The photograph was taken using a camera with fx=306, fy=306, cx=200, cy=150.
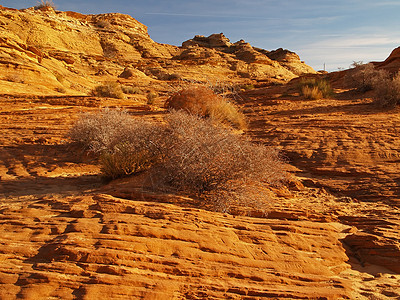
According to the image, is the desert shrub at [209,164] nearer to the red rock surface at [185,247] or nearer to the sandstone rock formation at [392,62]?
the red rock surface at [185,247]

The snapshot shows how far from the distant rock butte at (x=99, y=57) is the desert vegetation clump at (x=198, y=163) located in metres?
12.0

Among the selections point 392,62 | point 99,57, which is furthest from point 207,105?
point 99,57

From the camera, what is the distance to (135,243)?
3.09m

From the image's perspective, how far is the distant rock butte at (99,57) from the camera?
17578mm

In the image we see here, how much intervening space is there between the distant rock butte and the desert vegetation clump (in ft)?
39.3

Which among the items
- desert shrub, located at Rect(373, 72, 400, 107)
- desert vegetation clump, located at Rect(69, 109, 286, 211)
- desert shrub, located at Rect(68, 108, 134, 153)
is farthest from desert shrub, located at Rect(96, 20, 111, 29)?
desert vegetation clump, located at Rect(69, 109, 286, 211)

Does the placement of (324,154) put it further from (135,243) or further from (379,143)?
(135,243)

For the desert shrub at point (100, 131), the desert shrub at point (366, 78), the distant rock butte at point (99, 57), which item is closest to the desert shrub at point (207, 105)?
the desert shrub at point (100, 131)

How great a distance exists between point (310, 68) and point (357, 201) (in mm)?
47425

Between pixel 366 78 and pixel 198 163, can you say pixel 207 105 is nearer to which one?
pixel 198 163

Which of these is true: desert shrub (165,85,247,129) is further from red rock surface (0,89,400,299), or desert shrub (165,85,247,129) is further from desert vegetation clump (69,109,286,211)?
red rock surface (0,89,400,299)

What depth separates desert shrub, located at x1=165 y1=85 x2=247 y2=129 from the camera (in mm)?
9555

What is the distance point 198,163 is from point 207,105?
225 inches

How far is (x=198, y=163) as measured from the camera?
4.33 meters
